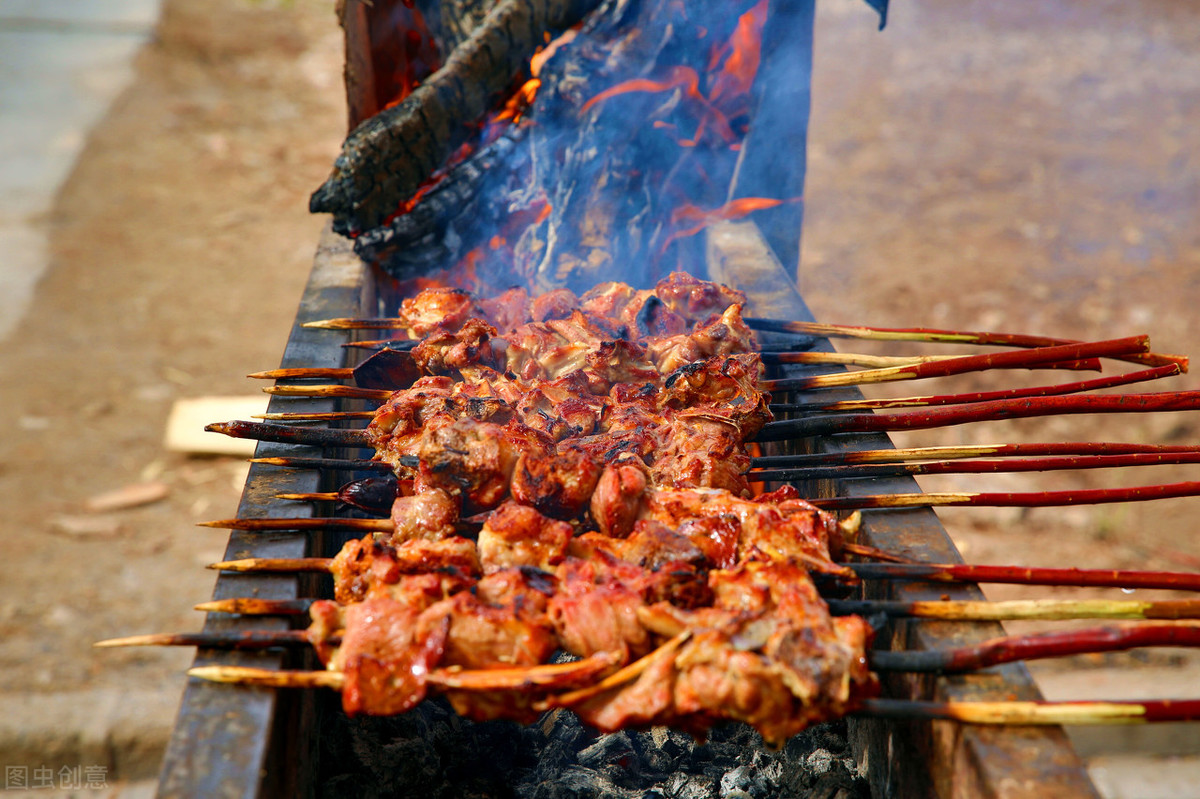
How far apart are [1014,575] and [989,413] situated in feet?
2.38

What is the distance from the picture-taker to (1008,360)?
2.87 m

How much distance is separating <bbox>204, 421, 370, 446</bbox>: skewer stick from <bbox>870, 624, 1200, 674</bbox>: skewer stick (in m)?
1.76

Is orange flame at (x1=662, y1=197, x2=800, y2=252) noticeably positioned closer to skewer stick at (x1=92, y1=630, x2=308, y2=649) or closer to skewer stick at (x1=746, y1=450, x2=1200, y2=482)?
skewer stick at (x1=746, y1=450, x2=1200, y2=482)

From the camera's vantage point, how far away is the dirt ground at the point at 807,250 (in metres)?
5.96

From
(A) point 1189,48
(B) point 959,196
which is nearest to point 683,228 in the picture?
(B) point 959,196

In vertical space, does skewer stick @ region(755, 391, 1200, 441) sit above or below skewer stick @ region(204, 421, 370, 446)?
above

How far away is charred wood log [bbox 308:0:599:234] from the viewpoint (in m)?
4.21

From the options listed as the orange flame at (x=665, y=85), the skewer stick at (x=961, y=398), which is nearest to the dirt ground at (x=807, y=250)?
the skewer stick at (x=961, y=398)

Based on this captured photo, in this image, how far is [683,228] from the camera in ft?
16.8

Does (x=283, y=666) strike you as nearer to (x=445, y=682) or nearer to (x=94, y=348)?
(x=445, y=682)

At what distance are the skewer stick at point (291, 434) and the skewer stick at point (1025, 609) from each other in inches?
64.0

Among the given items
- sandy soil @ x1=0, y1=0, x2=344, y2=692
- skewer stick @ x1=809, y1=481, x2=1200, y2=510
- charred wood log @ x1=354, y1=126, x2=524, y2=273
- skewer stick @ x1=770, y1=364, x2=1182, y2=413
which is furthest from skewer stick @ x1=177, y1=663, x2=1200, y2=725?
sandy soil @ x1=0, y1=0, x2=344, y2=692

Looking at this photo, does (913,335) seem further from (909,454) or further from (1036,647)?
(1036,647)

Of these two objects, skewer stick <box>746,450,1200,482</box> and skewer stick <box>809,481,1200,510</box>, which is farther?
skewer stick <box>746,450,1200,482</box>
